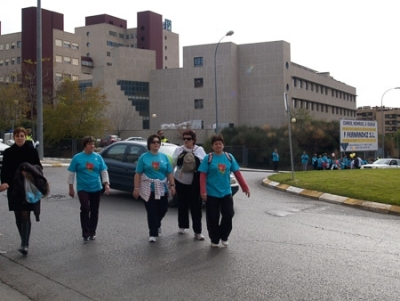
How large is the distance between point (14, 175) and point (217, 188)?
9.04 feet

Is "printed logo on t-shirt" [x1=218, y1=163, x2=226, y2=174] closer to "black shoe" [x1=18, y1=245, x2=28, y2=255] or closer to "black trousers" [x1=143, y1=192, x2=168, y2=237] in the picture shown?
"black trousers" [x1=143, y1=192, x2=168, y2=237]

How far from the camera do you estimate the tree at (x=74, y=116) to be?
1577 inches

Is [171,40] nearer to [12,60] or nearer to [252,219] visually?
[12,60]

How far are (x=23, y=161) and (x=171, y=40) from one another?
115059 millimetres

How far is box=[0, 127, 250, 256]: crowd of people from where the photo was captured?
657 centimetres

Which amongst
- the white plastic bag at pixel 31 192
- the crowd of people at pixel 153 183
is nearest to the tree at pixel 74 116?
the crowd of people at pixel 153 183

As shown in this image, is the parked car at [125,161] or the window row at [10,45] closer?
the parked car at [125,161]

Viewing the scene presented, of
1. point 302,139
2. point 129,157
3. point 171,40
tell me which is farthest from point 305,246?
point 171,40

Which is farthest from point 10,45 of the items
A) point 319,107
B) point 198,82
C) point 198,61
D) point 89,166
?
point 89,166

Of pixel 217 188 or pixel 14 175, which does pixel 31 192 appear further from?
pixel 217 188

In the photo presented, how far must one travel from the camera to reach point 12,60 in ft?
301

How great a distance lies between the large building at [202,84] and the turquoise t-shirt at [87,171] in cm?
4691

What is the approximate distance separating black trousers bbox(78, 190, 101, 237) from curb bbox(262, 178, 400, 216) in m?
A: 6.77

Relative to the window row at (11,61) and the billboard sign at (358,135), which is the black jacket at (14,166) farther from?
the window row at (11,61)
